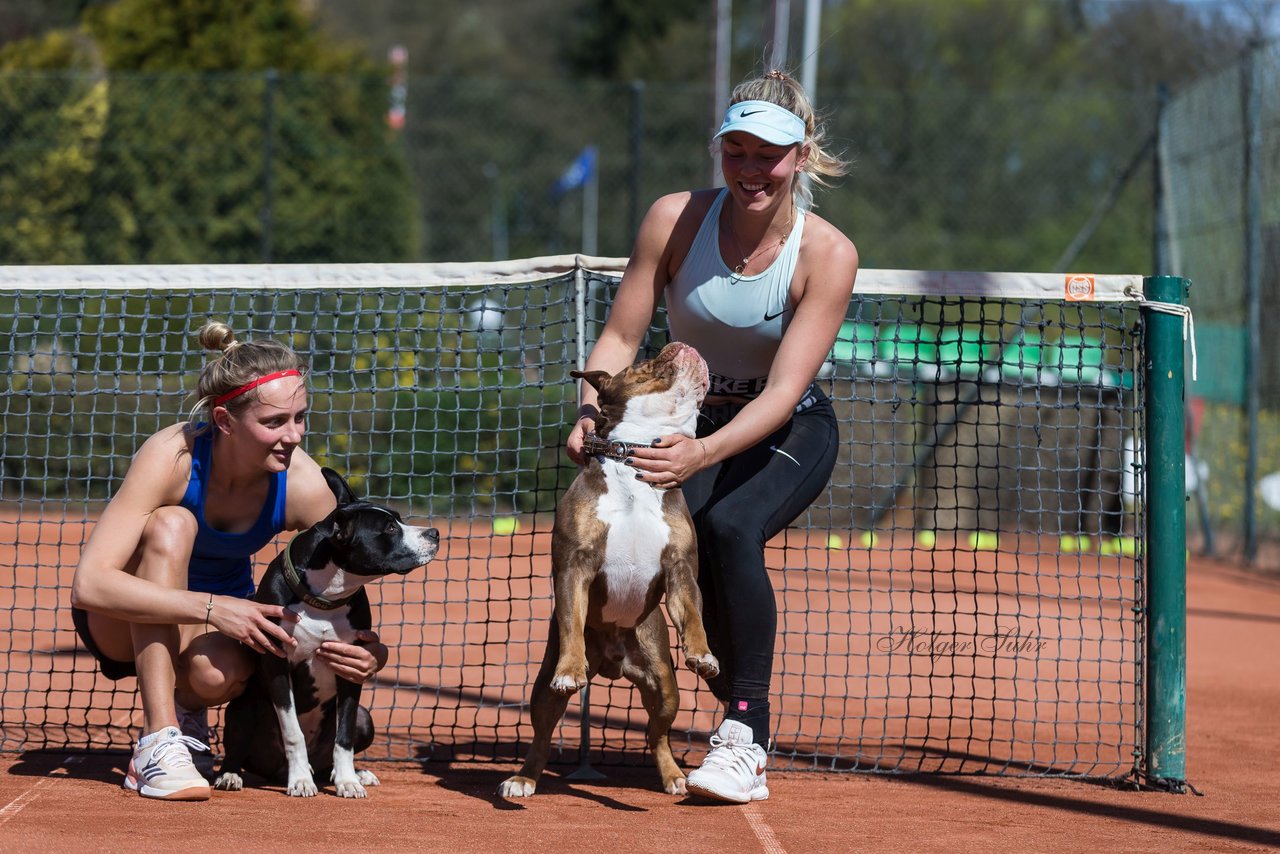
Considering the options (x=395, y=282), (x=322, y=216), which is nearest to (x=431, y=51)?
(x=322, y=216)

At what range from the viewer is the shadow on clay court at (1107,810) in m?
4.15

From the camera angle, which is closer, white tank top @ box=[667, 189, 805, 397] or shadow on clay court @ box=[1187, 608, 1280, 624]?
white tank top @ box=[667, 189, 805, 397]

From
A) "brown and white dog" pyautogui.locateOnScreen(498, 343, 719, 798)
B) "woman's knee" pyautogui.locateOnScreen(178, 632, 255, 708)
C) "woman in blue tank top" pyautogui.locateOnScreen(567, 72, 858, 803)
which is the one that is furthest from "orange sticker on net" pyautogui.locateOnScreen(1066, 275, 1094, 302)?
"woman's knee" pyautogui.locateOnScreen(178, 632, 255, 708)

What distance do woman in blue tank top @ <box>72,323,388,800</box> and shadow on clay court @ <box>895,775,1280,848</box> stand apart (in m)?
2.01

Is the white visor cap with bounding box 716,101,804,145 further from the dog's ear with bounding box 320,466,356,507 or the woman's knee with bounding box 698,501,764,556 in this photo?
the dog's ear with bounding box 320,466,356,507

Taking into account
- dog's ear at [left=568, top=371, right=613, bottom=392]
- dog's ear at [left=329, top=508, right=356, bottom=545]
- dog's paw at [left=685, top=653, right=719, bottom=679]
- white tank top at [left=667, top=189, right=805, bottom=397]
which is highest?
white tank top at [left=667, top=189, right=805, bottom=397]

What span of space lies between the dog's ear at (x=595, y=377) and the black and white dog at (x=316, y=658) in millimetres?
654

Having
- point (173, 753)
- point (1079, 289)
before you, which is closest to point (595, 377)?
point (173, 753)

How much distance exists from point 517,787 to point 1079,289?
8.30 feet

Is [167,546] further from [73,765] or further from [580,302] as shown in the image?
[580,302]

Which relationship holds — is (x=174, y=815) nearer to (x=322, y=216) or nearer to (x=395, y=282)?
(x=395, y=282)

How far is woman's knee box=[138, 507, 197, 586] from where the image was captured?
4.17 metres

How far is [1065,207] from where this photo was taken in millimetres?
28016

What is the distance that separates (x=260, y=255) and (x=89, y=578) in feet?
Answer: 41.7
